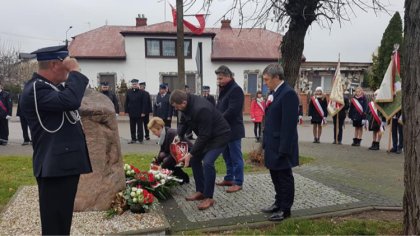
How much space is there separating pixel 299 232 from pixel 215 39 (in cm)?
2740

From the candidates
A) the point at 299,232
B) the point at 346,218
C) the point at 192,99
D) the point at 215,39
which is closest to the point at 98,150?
the point at 192,99

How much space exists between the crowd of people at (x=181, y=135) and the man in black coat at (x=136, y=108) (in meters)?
6.14

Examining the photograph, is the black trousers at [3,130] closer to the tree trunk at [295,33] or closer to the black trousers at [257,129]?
the black trousers at [257,129]

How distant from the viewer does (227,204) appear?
18.7ft

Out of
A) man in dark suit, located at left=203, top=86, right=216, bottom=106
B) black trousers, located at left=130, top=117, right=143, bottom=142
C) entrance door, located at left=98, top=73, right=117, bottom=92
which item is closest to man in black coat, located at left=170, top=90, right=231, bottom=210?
man in dark suit, located at left=203, top=86, right=216, bottom=106

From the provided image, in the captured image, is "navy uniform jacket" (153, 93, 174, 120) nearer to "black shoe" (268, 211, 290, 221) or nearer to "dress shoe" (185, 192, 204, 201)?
"dress shoe" (185, 192, 204, 201)

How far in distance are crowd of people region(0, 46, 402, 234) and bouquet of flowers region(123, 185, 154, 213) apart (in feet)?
2.41

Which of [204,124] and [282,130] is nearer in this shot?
[282,130]

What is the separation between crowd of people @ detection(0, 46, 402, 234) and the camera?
10.0 ft

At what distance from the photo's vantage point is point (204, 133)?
5.25 m

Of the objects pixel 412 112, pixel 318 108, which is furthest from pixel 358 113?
pixel 412 112

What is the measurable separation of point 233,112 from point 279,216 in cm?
191

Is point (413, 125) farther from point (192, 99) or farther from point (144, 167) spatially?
point (144, 167)

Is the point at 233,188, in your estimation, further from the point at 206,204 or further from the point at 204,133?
the point at 204,133
